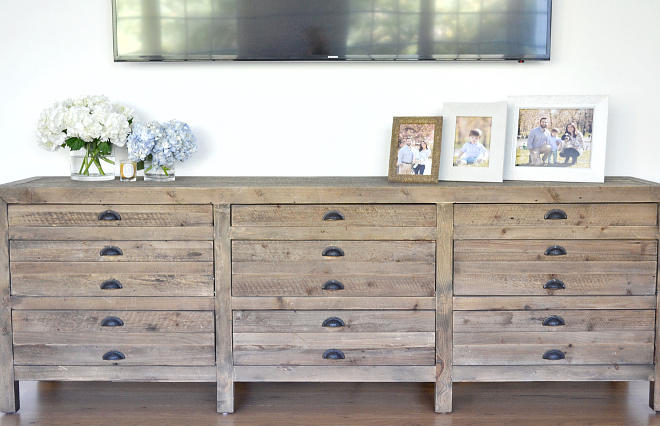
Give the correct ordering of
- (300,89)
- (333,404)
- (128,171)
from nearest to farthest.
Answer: (333,404) < (128,171) < (300,89)

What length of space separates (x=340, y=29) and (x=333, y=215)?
0.84 m

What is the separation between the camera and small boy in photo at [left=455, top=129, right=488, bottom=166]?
2600 millimetres

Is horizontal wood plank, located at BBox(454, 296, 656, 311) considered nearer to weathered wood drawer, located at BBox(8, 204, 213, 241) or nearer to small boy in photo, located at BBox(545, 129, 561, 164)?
small boy in photo, located at BBox(545, 129, 561, 164)

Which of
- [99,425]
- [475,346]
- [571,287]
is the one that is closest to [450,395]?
[475,346]

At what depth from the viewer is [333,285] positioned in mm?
2449

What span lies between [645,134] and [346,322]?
154 centimetres

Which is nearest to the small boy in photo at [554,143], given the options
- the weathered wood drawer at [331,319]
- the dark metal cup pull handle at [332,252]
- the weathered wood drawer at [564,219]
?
the weathered wood drawer at [564,219]

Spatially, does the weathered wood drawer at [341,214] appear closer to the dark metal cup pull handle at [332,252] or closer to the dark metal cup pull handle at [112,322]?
the dark metal cup pull handle at [332,252]

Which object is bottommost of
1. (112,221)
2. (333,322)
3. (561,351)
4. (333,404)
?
(333,404)

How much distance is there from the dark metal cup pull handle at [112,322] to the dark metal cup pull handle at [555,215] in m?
1.61

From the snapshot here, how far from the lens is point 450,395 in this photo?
2482 millimetres

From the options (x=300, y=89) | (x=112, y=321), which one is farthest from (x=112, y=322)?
(x=300, y=89)

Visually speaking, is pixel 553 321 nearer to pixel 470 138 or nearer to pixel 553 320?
pixel 553 320

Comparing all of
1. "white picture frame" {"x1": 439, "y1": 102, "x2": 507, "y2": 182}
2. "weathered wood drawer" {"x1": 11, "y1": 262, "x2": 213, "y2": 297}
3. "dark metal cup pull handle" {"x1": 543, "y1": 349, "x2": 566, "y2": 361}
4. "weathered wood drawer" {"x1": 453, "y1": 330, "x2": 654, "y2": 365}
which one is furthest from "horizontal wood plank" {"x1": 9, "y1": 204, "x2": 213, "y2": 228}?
"dark metal cup pull handle" {"x1": 543, "y1": 349, "x2": 566, "y2": 361}
